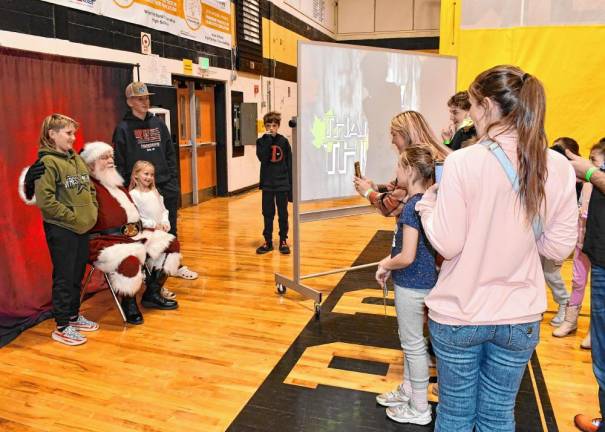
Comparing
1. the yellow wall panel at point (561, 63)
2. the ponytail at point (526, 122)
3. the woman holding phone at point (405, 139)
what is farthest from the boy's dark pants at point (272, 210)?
the ponytail at point (526, 122)

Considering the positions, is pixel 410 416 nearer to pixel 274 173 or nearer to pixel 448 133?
pixel 448 133

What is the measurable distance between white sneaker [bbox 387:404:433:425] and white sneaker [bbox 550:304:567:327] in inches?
57.6

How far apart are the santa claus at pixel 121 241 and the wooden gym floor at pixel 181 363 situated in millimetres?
290

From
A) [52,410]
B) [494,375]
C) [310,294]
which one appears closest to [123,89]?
[310,294]

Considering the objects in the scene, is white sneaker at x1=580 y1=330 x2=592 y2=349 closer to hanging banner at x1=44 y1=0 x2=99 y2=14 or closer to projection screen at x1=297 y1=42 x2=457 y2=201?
projection screen at x1=297 y1=42 x2=457 y2=201

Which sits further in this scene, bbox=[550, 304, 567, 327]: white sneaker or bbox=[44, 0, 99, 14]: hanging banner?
bbox=[44, 0, 99, 14]: hanging banner

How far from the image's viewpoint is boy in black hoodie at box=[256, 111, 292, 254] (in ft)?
16.2

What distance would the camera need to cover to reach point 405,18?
12.3m

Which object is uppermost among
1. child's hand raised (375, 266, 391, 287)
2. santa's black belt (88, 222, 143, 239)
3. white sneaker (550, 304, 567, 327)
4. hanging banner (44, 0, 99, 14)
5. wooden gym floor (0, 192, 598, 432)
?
hanging banner (44, 0, 99, 14)

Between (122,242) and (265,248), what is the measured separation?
6.38ft

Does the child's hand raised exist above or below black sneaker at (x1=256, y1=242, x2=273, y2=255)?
above

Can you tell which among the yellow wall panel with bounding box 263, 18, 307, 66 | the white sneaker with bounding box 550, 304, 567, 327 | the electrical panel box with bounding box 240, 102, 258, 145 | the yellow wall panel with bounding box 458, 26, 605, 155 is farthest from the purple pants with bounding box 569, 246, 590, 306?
the yellow wall panel with bounding box 263, 18, 307, 66

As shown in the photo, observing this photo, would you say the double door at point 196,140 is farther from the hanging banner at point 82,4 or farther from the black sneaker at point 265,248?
the black sneaker at point 265,248

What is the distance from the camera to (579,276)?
3.07 m
